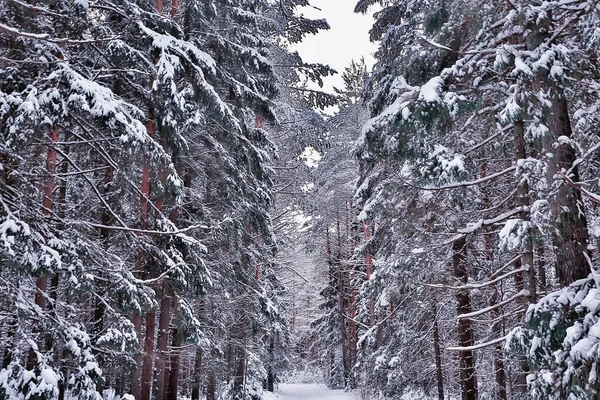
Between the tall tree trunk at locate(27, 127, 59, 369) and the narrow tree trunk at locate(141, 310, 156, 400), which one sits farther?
the narrow tree trunk at locate(141, 310, 156, 400)

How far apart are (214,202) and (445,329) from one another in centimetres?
829

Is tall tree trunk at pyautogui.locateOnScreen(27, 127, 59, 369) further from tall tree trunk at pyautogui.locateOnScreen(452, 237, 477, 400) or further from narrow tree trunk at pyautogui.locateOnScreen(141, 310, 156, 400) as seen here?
tall tree trunk at pyautogui.locateOnScreen(452, 237, 477, 400)

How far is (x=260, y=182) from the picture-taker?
15.8 metres

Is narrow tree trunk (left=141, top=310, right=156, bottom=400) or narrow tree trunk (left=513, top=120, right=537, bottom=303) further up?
narrow tree trunk (left=513, top=120, right=537, bottom=303)

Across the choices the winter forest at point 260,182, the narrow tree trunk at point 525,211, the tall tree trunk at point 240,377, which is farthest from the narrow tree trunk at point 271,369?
the narrow tree trunk at point 525,211

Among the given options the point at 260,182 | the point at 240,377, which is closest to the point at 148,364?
the point at 260,182

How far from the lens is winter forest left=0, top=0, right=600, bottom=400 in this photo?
17.9ft

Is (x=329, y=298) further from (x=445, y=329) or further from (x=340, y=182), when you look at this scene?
(x=445, y=329)

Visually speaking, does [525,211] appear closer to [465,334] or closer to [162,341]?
[465,334]

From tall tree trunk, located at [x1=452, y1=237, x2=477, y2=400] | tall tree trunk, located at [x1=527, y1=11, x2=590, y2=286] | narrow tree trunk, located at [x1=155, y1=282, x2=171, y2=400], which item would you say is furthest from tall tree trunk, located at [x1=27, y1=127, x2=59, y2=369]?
tall tree trunk, located at [x1=452, y1=237, x2=477, y2=400]

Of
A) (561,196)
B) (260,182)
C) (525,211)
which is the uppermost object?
(260,182)

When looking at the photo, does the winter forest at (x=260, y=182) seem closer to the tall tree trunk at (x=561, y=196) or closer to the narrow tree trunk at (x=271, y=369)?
the tall tree trunk at (x=561, y=196)

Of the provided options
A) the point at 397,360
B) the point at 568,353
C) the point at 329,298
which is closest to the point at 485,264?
the point at 397,360

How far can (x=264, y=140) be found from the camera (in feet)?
51.1
